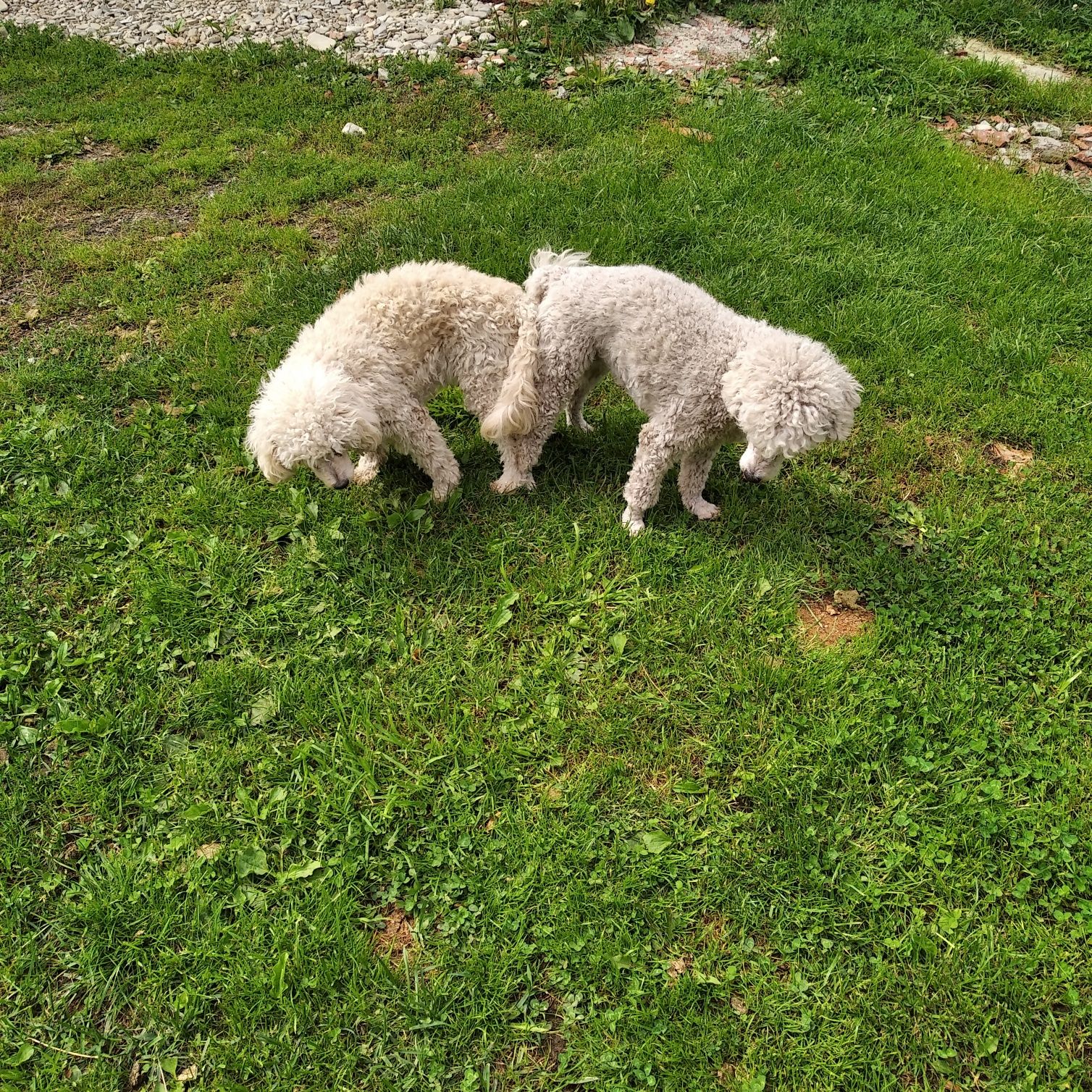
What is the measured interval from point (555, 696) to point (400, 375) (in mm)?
1751

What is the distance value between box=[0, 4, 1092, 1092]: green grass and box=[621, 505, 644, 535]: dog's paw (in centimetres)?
9

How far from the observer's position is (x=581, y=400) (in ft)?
13.5

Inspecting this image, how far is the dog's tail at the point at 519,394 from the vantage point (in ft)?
11.3

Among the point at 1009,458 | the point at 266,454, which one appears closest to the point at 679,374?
the point at 266,454

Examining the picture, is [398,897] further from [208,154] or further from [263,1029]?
[208,154]

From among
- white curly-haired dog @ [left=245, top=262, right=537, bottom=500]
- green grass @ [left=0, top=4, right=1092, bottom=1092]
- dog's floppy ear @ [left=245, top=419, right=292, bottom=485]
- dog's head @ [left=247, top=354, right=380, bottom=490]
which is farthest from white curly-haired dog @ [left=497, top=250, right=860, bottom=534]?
dog's floppy ear @ [left=245, top=419, right=292, bottom=485]

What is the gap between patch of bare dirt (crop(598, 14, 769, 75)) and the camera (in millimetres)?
7090

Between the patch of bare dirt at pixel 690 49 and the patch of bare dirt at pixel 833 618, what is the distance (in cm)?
598

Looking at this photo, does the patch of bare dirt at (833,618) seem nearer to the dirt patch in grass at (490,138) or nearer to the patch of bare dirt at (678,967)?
the patch of bare dirt at (678,967)

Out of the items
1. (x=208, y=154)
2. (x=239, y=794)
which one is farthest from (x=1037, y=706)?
(x=208, y=154)

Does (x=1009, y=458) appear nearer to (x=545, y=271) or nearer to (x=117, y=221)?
(x=545, y=271)

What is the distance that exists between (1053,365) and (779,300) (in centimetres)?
167

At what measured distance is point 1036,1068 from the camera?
2.17 m

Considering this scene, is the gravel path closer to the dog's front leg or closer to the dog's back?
the dog's back
